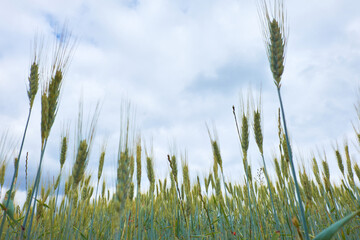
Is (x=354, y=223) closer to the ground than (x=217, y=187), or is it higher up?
closer to the ground

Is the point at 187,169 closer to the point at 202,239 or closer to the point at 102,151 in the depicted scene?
the point at 202,239

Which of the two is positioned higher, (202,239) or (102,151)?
(102,151)

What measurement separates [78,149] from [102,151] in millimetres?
1751

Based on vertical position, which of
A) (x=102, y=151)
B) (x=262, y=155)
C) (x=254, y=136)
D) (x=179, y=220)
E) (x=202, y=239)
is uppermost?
(x=102, y=151)

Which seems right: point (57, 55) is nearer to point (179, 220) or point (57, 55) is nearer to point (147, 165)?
point (147, 165)

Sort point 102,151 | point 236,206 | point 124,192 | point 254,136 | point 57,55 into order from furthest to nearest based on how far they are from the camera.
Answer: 1. point 236,206
2. point 102,151
3. point 254,136
4. point 57,55
5. point 124,192

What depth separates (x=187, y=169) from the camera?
3.72m

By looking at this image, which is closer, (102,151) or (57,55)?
(57,55)

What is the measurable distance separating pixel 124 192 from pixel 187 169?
203 cm

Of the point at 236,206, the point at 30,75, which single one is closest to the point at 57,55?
the point at 30,75

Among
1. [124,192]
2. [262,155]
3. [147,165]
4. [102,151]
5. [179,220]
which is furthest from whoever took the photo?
[102,151]

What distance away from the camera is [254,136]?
8.36 ft

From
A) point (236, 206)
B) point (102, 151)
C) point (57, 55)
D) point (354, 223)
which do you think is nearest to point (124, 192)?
point (57, 55)

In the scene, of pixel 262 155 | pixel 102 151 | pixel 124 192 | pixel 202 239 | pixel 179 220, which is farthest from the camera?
pixel 102 151
